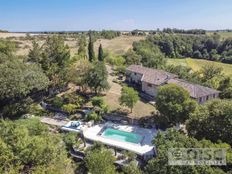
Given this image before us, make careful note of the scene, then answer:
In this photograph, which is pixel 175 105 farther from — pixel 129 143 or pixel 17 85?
pixel 17 85

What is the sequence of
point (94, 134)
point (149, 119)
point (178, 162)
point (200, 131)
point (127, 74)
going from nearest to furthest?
1. point (178, 162)
2. point (200, 131)
3. point (94, 134)
4. point (149, 119)
5. point (127, 74)

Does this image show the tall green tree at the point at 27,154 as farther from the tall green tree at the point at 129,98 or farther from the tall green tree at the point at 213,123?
the tall green tree at the point at 129,98

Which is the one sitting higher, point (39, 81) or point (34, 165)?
point (39, 81)

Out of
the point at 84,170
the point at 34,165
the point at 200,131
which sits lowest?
the point at 84,170

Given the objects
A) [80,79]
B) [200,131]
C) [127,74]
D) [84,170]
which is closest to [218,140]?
[200,131]

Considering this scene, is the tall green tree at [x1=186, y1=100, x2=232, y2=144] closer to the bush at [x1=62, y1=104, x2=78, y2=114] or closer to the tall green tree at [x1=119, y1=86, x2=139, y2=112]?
the tall green tree at [x1=119, y1=86, x2=139, y2=112]

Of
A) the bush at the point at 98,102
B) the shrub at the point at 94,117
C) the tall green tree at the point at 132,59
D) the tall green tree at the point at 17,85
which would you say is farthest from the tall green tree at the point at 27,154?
the tall green tree at the point at 132,59

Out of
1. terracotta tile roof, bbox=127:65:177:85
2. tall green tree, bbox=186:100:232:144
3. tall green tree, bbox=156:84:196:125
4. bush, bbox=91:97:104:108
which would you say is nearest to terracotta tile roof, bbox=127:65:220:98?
terracotta tile roof, bbox=127:65:177:85

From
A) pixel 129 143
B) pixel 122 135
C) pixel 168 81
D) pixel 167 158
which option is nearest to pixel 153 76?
pixel 168 81

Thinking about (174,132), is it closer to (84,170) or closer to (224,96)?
(84,170)
